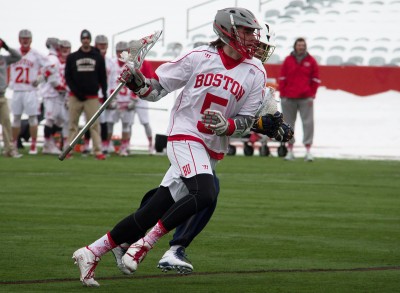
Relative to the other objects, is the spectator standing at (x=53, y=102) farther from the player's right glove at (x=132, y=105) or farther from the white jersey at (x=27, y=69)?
the player's right glove at (x=132, y=105)

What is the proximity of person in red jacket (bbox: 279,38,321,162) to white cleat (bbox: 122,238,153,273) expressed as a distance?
47.3 ft

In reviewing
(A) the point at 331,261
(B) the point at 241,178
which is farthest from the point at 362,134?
(A) the point at 331,261

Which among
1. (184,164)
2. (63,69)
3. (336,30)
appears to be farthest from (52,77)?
(336,30)

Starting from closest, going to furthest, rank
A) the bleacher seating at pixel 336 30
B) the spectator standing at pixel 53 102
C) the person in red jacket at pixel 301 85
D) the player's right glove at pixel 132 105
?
1. the person in red jacket at pixel 301 85
2. the spectator standing at pixel 53 102
3. the player's right glove at pixel 132 105
4. the bleacher seating at pixel 336 30

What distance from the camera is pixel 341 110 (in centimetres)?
3138

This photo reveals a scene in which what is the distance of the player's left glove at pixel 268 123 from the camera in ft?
25.4

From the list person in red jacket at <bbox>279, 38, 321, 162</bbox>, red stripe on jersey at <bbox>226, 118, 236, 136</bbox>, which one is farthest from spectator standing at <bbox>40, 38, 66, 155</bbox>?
red stripe on jersey at <bbox>226, 118, 236, 136</bbox>

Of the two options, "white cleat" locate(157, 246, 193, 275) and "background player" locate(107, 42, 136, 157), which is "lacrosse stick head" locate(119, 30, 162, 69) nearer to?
"white cleat" locate(157, 246, 193, 275)

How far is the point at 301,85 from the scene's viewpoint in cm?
2166

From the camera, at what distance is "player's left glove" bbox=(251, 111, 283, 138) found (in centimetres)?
773

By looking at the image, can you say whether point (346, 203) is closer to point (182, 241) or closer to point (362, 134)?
point (182, 241)

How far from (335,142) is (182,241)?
2149 cm

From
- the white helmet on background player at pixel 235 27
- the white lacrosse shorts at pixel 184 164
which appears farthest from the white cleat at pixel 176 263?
the white helmet on background player at pixel 235 27

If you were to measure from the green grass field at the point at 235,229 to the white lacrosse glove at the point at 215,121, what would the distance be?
1010mm
